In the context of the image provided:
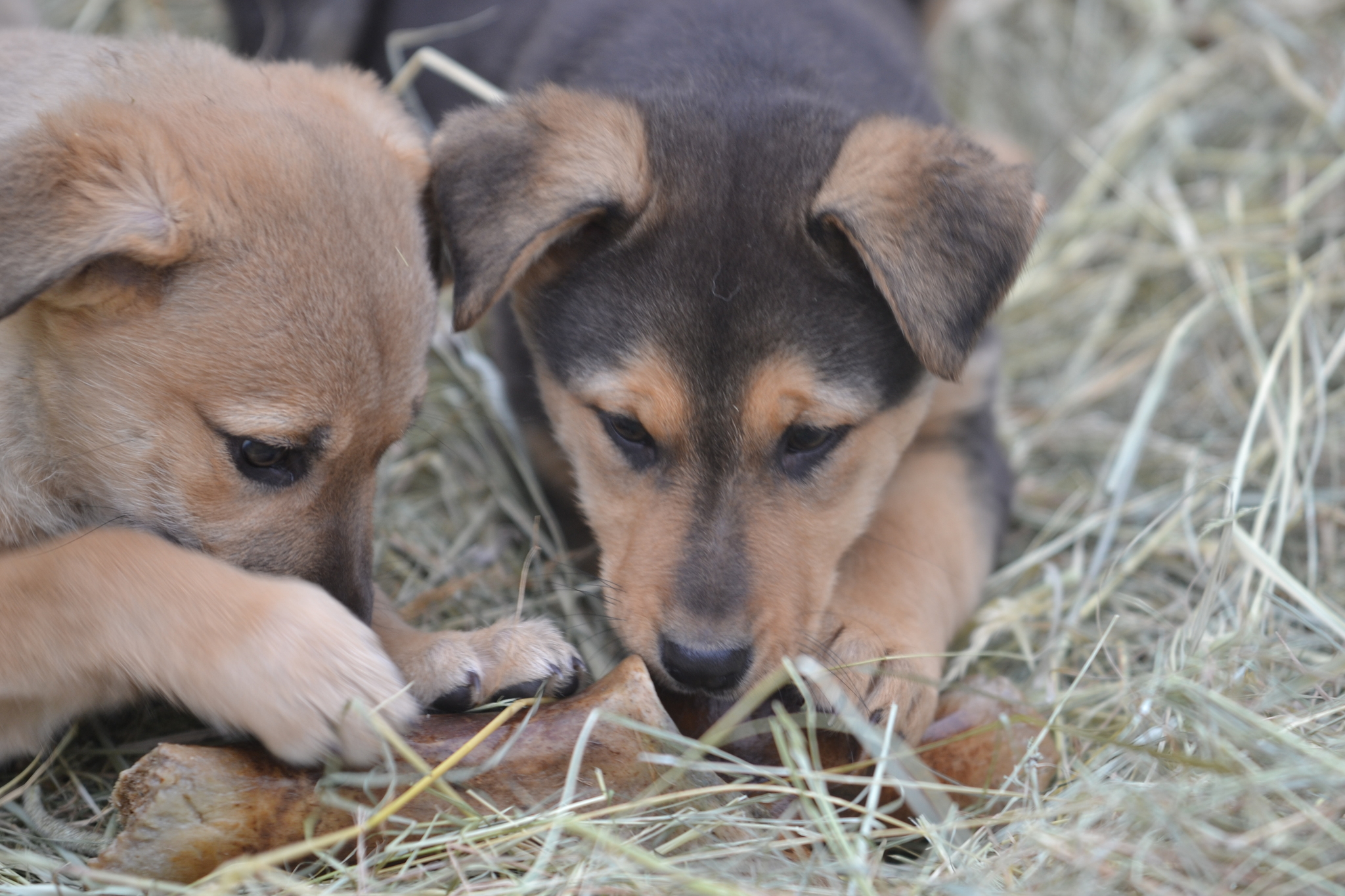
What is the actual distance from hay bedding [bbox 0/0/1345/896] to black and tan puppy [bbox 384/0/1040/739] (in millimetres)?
341

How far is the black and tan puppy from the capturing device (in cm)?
338

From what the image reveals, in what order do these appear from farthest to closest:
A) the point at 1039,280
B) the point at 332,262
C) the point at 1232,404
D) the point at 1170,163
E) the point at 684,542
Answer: the point at 1170,163, the point at 1039,280, the point at 1232,404, the point at 684,542, the point at 332,262

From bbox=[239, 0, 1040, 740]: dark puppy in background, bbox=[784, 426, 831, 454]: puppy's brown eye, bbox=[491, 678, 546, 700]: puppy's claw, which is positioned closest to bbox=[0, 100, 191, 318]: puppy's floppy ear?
bbox=[239, 0, 1040, 740]: dark puppy in background

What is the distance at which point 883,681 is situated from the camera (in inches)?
136

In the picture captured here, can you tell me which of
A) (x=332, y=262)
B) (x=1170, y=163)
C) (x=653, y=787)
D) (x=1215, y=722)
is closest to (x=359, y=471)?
(x=332, y=262)

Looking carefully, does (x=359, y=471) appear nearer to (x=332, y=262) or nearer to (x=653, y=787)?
(x=332, y=262)

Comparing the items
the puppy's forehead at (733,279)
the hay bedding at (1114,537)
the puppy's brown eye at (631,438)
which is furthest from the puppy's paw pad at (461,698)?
the puppy's forehead at (733,279)

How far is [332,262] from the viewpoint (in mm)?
3201

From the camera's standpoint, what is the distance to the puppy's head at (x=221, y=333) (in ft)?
10.2

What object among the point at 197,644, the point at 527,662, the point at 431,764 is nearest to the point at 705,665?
the point at 527,662

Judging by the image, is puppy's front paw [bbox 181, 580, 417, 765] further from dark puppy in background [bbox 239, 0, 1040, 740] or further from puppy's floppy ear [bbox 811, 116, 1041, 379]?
puppy's floppy ear [bbox 811, 116, 1041, 379]

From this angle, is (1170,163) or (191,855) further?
(1170,163)

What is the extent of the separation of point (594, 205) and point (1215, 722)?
6.72ft

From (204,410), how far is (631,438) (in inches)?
46.4
